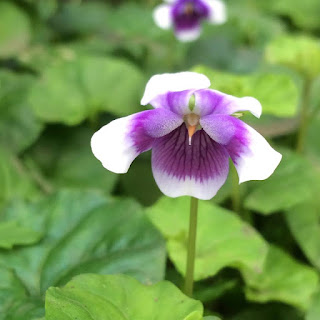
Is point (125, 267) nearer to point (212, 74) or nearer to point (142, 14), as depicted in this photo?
Result: point (212, 74)

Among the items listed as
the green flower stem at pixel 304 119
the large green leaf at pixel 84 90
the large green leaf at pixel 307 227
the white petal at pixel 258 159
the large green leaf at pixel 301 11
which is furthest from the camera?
the large green leaf at pixel 301 11

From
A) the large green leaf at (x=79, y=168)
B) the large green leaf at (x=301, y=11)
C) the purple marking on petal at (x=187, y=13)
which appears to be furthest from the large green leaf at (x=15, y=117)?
the large green leaf at (x=301, y=11)

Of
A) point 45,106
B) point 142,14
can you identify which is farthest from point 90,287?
point 142,14

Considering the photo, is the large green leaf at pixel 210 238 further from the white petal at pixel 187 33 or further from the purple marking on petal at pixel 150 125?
the white petal at pixel 187 33

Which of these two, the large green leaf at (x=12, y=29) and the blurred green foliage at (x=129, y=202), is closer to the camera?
the blurred green foliage at (x=129, y=202)

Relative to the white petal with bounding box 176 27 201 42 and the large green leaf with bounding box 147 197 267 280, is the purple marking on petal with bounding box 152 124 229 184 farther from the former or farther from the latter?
the white petal with bounding box 176 27 201 42

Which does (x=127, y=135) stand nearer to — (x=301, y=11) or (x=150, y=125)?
(x=150, y=125)

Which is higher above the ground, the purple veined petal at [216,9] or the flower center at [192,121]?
the flower center at [192,121]
